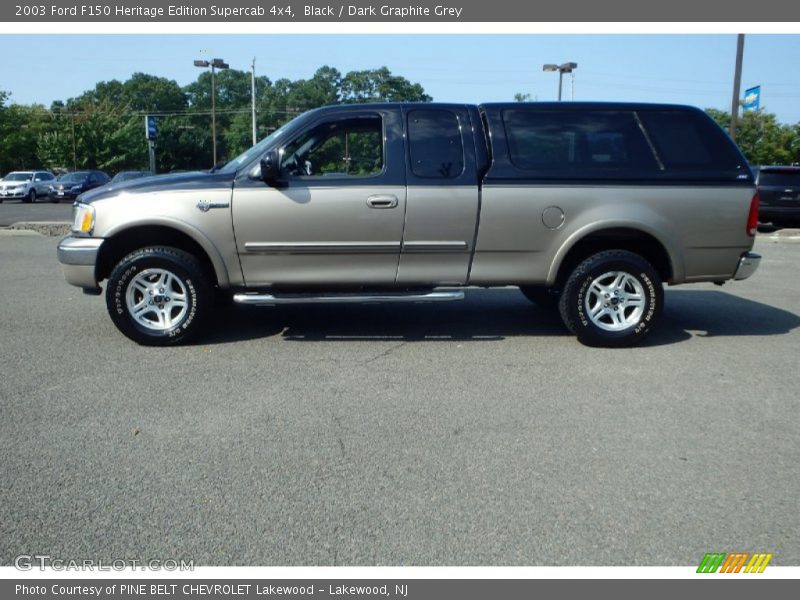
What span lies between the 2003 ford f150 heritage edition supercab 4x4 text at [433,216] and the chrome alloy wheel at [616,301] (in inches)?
0.5

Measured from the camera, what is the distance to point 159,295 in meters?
6.02

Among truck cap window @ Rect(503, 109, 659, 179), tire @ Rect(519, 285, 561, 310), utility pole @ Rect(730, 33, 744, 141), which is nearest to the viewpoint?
truck cap window @ Rect(503, 109, 659, 179)

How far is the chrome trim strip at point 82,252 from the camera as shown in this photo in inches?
233

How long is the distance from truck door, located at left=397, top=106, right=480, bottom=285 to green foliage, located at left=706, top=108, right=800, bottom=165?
34.6m

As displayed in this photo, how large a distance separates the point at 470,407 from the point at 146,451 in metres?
2.00

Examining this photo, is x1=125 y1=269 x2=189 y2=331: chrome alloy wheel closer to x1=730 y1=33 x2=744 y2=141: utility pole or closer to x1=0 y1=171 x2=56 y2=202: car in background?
x1=730 y1=33 x2=744 y2=141: utility pole

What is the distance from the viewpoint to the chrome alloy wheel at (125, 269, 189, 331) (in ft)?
19.7

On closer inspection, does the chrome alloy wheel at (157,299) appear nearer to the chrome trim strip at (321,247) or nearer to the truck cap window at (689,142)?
the chrome trim strip at (321,247)

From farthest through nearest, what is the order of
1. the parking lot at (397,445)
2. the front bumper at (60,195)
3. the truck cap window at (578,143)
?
the front bumper at (60,195) → the truck cap window at (578,143) → the parking lot at (397,445)

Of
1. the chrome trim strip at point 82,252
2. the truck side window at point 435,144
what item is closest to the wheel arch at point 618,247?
the truck side window at point 435,144

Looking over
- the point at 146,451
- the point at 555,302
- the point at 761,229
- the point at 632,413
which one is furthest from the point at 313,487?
the point at 761,229

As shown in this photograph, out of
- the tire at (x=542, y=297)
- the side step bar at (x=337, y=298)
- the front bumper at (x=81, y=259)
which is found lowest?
the tire at (x=542, y=297)

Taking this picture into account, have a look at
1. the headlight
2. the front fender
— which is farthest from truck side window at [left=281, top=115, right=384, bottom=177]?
the headlight

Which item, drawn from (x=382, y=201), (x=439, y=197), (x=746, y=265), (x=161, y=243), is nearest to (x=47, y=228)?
(x=161, y=243)
